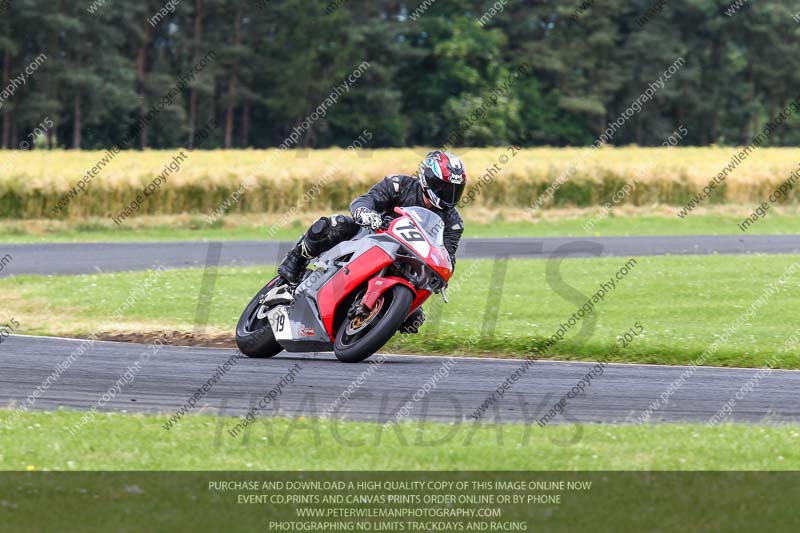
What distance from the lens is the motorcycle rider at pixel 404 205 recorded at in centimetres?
1096

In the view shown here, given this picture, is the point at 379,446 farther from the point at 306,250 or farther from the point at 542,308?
the point at 542,308

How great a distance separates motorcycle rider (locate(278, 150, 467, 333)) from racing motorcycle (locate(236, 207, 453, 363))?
0.11m

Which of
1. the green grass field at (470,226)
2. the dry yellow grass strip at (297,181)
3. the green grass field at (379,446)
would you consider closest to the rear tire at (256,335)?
the green grass field at (379,446)

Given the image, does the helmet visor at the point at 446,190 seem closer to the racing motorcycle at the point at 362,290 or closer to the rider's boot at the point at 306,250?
the racing motorcycle at the point at 362,290

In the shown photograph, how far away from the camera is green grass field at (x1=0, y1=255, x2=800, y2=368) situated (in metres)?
13.0

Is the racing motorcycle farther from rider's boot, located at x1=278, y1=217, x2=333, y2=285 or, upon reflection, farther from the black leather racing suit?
the black leather racing suit

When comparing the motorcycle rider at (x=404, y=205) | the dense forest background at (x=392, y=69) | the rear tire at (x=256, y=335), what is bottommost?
the dense forest background at (x=392, y=69)

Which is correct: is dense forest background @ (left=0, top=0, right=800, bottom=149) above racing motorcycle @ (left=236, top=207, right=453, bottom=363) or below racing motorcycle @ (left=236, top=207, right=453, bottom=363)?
below

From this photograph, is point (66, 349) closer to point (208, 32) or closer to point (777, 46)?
point (208, 32)

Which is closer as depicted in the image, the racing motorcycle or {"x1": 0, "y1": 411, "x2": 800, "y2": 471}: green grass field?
{"x1": 0, "y1": 411, "x2": 800, "y2": 471}: green grass field

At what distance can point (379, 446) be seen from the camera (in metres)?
7.96

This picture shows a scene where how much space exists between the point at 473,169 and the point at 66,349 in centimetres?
2353

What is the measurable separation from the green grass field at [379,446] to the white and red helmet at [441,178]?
2978mm

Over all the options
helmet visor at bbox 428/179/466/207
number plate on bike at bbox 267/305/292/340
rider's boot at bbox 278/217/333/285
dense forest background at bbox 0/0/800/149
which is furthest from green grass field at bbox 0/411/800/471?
dense forest background at bbox 0/0/800/149
